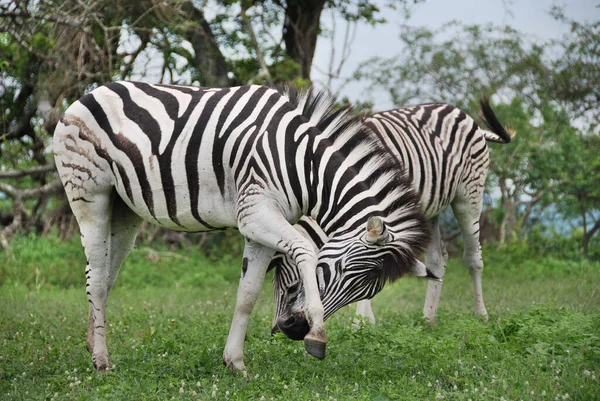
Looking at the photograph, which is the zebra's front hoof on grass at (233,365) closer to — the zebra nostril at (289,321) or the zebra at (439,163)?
the zebra nostril at (289,321)

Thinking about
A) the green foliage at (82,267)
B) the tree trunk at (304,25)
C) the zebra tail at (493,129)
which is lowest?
the green foliage at (82,267)

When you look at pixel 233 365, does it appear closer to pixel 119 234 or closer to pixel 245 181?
pixel 245 181

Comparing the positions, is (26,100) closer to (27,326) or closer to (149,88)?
(27,326)

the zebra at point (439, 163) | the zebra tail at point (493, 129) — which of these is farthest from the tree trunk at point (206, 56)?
the zebra at point (439, 163)

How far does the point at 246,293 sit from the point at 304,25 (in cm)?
1116

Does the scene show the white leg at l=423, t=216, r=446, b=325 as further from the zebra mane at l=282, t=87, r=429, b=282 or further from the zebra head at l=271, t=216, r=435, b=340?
the zebra head at l=271, t=216, r=435, b=340

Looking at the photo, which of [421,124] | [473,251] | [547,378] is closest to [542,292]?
[473,251]

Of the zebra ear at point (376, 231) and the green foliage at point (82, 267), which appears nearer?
the zebra ear at point (376, 231)

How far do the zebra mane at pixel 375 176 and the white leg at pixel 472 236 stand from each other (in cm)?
280

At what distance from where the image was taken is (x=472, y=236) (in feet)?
25.6

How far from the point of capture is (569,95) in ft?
57.1

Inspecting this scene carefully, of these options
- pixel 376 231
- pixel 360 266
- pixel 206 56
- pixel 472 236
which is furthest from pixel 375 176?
pixel 206 56

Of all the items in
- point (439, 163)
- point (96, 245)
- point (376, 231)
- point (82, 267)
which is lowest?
point (82, 267)

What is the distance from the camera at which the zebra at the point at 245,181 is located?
15.5 ft
